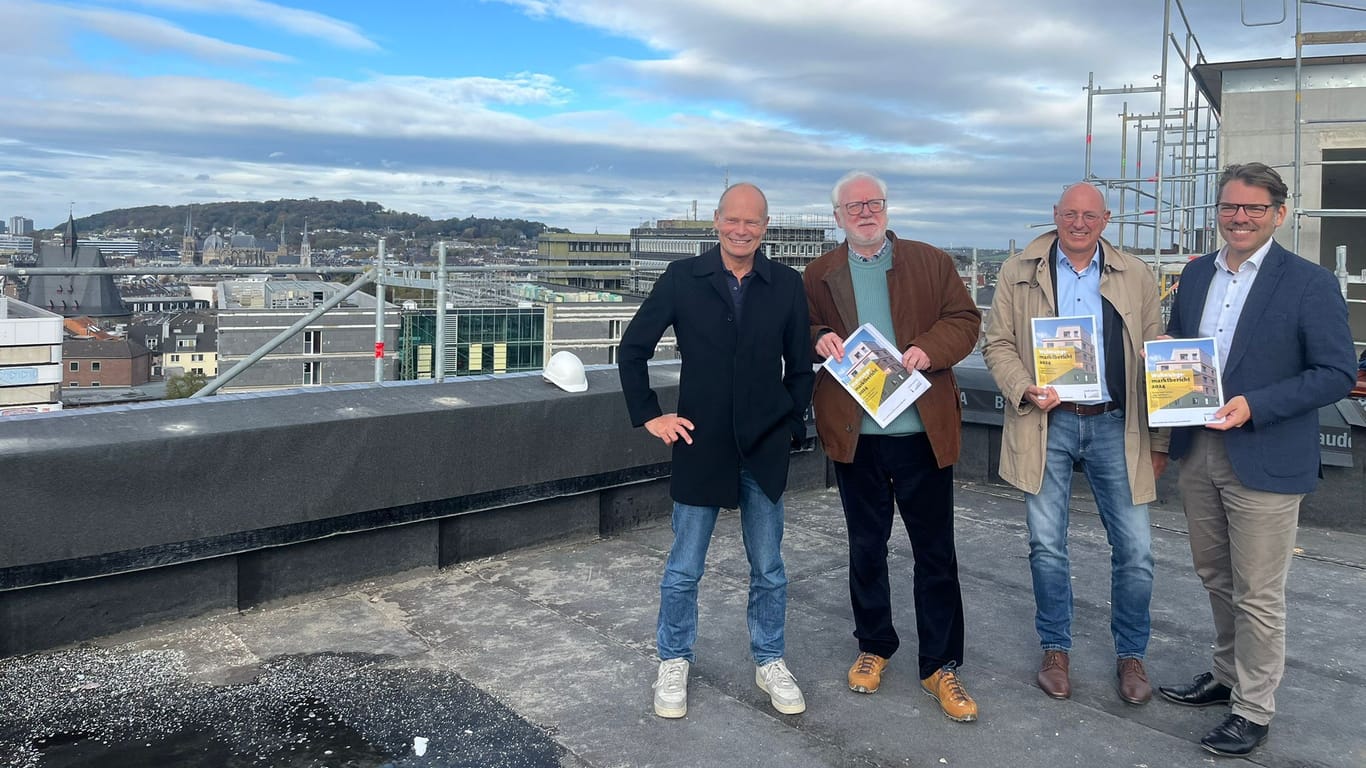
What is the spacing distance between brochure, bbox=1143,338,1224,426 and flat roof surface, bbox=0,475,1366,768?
976 millimetres

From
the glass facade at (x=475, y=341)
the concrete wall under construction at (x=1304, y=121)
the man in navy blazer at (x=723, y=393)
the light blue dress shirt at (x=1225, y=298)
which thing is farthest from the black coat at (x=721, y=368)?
the concrete wall under construction at (x=1304, y=121)

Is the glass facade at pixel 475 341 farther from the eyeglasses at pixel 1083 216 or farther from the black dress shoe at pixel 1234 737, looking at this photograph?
the black dress shoe at pixel 1234 737

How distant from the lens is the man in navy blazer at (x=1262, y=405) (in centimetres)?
302

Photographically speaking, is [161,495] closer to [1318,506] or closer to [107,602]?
[107,602]

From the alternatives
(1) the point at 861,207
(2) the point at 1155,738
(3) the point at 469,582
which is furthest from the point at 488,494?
(2) the point at 1155,738

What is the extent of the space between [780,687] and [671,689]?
0.35 m

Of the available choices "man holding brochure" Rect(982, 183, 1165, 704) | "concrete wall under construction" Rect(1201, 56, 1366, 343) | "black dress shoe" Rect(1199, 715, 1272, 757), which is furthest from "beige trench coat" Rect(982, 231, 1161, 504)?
"concrete wall under construction" Rect(1201, 56, 1366, 343)

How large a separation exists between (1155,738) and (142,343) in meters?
4.51

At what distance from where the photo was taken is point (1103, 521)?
11.4ft

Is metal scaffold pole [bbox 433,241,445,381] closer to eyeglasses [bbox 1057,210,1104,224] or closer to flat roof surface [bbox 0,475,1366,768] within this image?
flat roof surface [bbox 0,475,1366,768]

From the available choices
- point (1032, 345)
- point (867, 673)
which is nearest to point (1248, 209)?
point (1032, 345)

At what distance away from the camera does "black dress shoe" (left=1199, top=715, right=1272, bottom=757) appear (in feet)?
9.86

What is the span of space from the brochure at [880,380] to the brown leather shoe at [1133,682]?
1.19 meters

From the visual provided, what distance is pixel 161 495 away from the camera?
360 cm
